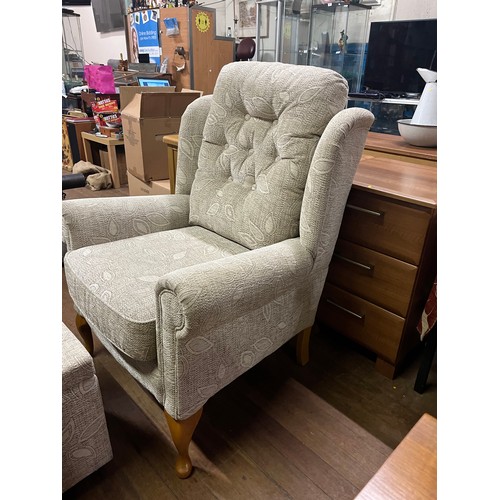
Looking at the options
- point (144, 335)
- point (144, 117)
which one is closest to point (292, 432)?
point (144, 335)

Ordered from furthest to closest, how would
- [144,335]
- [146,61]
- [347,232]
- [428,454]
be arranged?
[146,61] < [347,232] < [144,335] < [428,454]

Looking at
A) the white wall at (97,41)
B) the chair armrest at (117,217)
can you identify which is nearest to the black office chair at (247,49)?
the white wall at (97,41)

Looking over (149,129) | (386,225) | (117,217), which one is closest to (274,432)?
(386,225)

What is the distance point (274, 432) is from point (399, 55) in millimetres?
2531

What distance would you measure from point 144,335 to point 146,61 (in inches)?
142

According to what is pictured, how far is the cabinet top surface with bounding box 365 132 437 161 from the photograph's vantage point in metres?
1.47

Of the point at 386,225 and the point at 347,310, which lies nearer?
the point at 386,225

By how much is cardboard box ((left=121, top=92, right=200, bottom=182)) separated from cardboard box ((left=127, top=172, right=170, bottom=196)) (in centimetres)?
4

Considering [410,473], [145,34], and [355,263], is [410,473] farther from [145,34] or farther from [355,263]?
[145,34]

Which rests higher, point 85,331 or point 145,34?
point 145,34

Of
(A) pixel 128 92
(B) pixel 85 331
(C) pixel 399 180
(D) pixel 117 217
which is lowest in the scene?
(B) pixel 85 331

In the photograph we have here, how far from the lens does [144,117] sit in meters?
2.44

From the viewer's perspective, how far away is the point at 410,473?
561 mm
